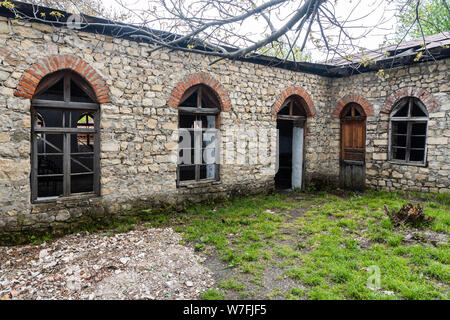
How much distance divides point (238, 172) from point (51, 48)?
15.6 feet

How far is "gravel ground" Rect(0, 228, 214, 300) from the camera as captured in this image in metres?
3.26

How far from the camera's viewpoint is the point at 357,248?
430 centimetres

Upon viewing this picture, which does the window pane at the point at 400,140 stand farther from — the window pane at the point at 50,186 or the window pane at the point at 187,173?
the window pane at the point at 50,186

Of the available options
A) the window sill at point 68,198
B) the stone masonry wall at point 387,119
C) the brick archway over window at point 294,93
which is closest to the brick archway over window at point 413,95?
the stone masonry wall at point 387,119

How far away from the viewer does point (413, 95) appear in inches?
285

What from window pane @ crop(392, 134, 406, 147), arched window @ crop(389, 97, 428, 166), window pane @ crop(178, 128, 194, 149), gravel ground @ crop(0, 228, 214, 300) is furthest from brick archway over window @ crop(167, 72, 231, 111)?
window pane @ crop(392, 134, 406, 147)

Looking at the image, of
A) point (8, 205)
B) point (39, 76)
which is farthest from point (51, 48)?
point (8, 205)

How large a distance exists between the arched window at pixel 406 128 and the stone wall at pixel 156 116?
243mm

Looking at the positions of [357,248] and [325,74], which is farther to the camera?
[325,74]

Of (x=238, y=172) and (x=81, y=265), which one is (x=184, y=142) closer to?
(x=238, y=172)

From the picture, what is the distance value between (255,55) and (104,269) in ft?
17.9

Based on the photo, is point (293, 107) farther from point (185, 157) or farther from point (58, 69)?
point (58, 69)

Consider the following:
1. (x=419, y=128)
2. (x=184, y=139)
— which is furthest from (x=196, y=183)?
(x=419, y=128)
